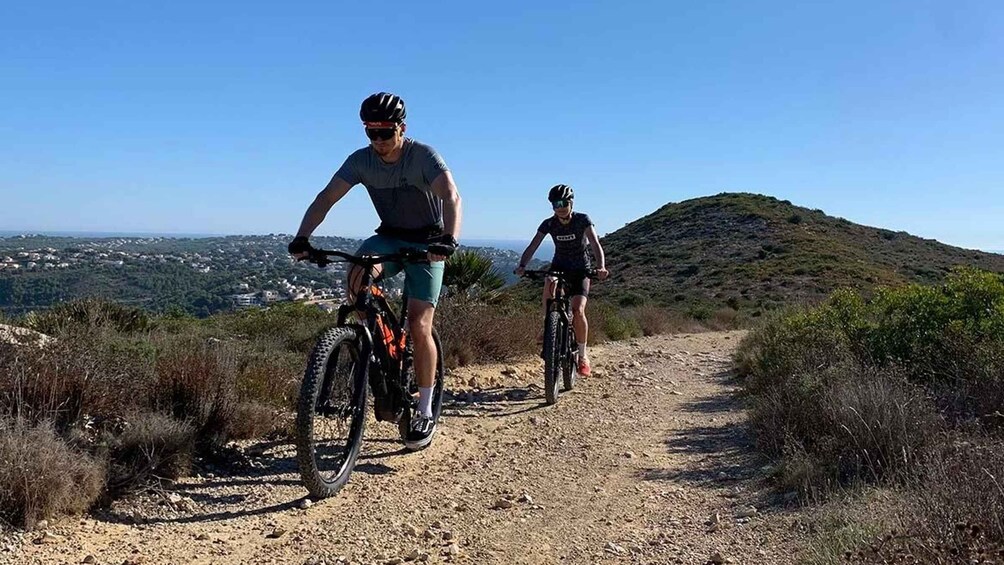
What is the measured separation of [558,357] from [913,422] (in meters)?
3.42

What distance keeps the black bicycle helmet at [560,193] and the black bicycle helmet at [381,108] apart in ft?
10.7

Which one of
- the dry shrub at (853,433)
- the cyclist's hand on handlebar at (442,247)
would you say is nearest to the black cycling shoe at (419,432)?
the cyclist's hand on handlebar at (442,247)

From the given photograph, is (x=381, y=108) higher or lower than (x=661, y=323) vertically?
higher

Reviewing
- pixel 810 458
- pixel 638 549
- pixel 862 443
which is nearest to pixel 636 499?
pixel 638 549

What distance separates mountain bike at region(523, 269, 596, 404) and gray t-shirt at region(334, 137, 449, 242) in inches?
104

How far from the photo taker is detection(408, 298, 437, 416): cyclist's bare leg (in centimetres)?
A: 423

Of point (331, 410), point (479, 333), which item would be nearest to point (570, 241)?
point (479, 333)

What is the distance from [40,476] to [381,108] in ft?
8.16

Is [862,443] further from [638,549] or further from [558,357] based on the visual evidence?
[558,357]

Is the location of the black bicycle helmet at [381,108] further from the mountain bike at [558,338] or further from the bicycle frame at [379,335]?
the mountain bike at [558,338]

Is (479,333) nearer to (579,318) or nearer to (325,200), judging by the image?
(579,318)

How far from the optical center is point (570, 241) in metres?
7.27

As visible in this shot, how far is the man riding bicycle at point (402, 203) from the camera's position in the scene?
406cm

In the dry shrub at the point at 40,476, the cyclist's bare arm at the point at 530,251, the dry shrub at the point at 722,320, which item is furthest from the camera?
the dry shrub at the point at 722,320
